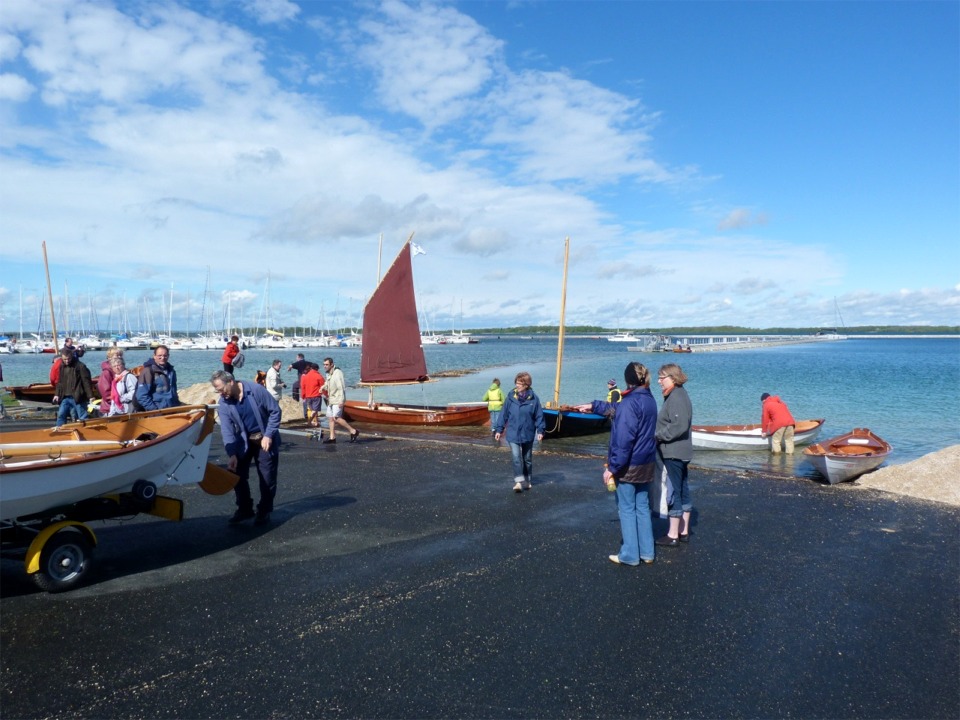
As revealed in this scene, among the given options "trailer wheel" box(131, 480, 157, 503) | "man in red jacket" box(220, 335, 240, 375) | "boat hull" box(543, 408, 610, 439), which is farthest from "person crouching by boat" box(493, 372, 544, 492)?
"boat hull" box(543, 408, 610, 439)

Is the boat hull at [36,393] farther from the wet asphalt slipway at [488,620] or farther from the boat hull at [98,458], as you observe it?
the boat hull at [98,458]

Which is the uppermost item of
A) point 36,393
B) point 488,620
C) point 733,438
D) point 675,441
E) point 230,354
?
point 230,354

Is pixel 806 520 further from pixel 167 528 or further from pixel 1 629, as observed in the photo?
pixel 1 629

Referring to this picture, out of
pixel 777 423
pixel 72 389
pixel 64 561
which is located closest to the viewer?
pixel 64 561

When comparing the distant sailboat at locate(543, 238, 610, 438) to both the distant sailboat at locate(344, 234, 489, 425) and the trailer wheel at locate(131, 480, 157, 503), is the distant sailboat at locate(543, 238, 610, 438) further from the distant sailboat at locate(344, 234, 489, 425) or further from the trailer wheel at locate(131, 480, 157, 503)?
the trailer wheel at locate(131, 480, 157, 503)

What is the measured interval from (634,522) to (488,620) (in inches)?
78.5

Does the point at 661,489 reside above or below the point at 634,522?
above

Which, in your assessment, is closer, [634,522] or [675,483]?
[634,522]

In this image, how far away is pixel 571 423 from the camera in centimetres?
1991

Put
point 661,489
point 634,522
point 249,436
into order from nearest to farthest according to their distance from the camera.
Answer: point 634,522, point 661,489, point 249,436

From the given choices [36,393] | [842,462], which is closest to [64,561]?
[842,462]

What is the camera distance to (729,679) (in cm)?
428

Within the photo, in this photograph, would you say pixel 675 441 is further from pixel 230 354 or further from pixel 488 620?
pixel 230 354

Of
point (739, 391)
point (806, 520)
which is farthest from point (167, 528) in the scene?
point (739, 391)
